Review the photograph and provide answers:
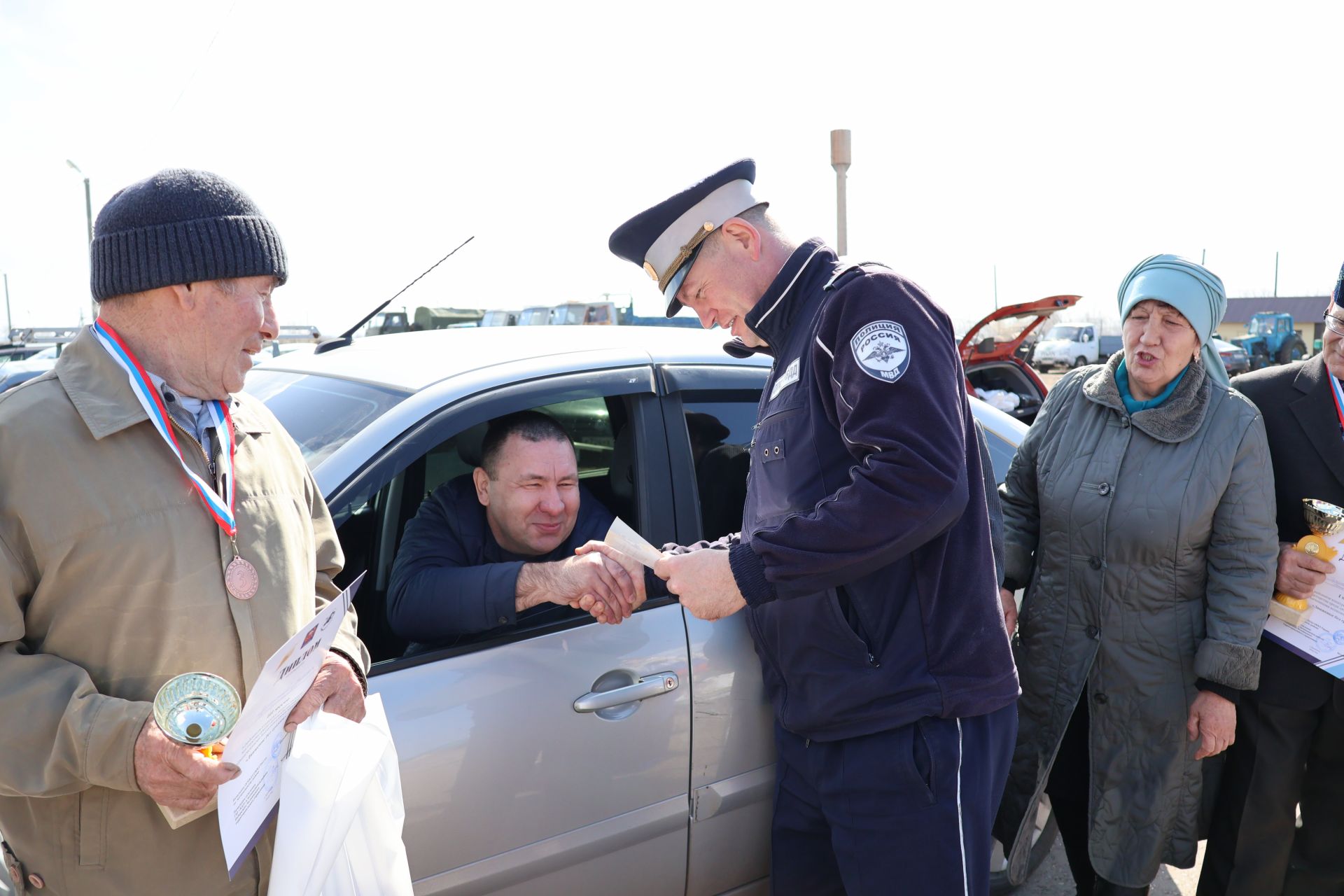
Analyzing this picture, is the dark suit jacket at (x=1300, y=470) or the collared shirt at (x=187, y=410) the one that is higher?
the collared shirt at (x=187, y=410)

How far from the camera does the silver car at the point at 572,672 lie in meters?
1.89

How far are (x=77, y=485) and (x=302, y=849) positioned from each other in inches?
24.3

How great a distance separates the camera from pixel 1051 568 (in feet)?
8.66

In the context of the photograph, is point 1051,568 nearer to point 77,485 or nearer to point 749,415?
point 749,415

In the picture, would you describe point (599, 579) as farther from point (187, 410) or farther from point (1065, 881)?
point (1065, 881)

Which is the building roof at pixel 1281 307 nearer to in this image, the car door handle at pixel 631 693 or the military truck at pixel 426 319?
the military truck at pixel 426 319

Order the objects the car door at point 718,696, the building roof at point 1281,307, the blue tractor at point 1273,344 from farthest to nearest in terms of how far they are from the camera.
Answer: the building roof at point 1281,307 < the blue tractor at point 1273,344 < the car door at point 718,696

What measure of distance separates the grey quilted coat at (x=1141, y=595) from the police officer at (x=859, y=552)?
0.76 meters

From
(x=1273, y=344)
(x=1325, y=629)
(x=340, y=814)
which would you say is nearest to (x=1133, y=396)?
(x=1325, y=629)

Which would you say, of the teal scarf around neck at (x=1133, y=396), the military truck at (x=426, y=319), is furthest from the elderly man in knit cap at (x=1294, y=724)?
the military truck at (x=426, y=319)

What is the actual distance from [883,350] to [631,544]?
650 mm

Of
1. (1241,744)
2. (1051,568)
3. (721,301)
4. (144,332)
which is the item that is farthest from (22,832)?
(1241,744)

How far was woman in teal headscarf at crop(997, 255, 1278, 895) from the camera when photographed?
7.93 feet

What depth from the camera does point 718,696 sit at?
85.4 inches
